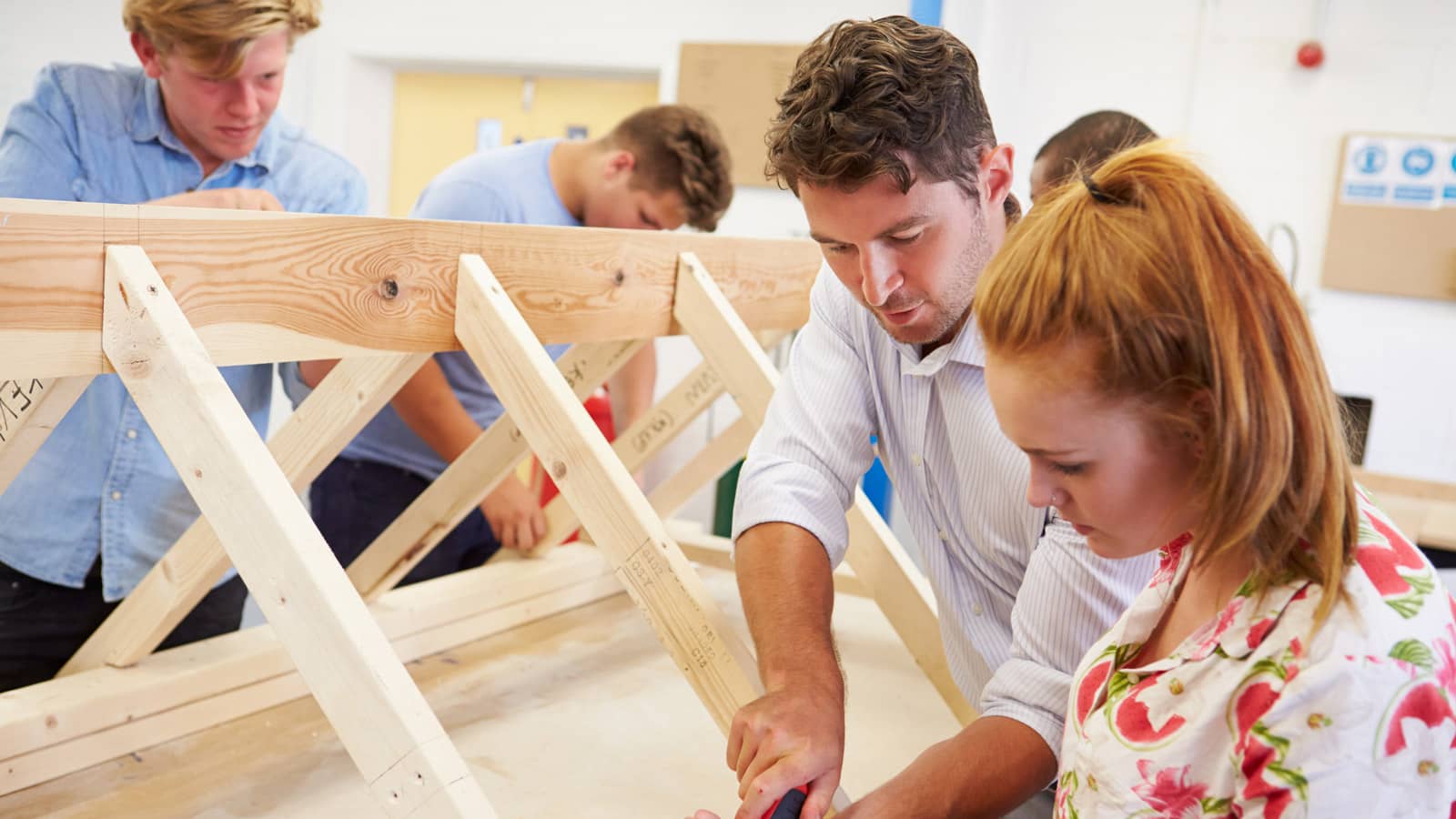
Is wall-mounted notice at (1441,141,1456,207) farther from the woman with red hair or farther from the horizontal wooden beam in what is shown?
the woman with red hair

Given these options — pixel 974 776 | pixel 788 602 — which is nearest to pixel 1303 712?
pixel 974 776

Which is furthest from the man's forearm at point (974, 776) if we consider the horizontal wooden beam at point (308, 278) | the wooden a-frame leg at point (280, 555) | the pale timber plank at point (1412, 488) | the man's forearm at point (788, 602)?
the pale timber plank at point (1412, 488)

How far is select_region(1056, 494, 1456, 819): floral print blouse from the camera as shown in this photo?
2.16 feet

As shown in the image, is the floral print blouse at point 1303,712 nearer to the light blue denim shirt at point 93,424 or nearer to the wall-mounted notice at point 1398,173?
the light blue denim shirt at point 93,424

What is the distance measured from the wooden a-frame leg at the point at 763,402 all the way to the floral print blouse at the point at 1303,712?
0.88m

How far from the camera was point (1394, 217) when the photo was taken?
359 centimetres

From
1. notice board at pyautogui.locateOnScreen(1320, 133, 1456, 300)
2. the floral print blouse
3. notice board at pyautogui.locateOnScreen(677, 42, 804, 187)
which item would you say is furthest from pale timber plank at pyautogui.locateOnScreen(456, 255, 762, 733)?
notice board at pyautogui.locateOnScreen(1320, 133, 1456, 300)

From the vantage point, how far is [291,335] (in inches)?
44.6

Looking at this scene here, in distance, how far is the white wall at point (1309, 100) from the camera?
11.6ft

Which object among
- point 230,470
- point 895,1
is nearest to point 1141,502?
point 230,470

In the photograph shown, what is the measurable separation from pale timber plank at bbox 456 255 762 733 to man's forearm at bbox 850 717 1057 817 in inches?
7.2

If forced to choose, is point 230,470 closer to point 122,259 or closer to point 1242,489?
point 122,259

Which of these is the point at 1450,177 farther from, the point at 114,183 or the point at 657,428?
the point at 114,183

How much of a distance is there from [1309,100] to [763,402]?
9.22 feet
